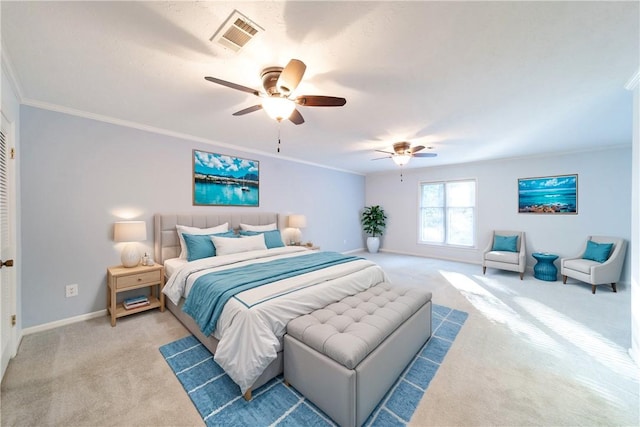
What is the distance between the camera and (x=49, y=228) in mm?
2656

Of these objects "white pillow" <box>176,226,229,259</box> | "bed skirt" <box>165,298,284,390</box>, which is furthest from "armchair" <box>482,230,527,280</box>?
"white pillow" <box>176,226,229,259</box>

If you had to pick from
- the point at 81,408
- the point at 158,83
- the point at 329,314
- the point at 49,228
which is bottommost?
the point at 81,408

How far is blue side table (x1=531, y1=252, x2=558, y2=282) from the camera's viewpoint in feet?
14.5

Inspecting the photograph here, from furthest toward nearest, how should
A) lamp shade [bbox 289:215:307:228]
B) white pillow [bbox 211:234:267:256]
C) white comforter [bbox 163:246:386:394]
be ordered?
lamp shade [bbox 289:215:307:228] < white pillow [bbox 211:234:267:256] < white comforter [bbox 163:246:386:394]

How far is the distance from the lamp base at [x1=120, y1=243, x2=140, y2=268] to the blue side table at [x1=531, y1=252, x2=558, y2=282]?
6607 millimetres

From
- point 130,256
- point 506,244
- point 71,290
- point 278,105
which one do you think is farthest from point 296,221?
point 506,244

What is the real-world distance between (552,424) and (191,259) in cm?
367

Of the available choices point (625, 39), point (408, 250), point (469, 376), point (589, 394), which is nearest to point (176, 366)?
point (469, 376)

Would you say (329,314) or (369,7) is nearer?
(369,7)

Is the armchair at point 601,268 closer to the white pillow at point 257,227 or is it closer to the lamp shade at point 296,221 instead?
the lamp shade at point 296,221

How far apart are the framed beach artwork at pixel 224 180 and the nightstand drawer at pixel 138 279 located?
1237 mm

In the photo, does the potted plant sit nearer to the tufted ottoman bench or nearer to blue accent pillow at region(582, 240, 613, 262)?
blue accent pillow at region(582, 240, 613, 262)

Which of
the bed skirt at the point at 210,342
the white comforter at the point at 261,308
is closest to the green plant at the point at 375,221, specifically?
the white comforter at the point at 261,308

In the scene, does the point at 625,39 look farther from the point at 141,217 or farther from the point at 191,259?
the point at 141,217
